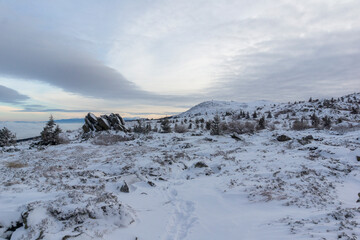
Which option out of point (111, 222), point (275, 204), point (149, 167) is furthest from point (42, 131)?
point (275, 204)

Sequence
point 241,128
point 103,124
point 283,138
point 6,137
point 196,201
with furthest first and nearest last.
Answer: point 103,124 → point 241,128 → point 6,137 → point 283,138 → point 196,201

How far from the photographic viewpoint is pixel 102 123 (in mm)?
29562

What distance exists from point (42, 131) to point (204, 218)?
24159mm

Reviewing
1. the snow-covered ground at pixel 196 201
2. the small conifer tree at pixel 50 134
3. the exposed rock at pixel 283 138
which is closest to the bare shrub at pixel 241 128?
the exposed rock at pixel 283 138

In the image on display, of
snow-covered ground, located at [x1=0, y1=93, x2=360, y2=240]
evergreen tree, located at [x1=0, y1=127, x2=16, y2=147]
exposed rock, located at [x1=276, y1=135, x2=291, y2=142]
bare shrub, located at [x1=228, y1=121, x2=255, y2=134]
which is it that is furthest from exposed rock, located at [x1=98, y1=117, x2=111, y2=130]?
exposed rock, located at [x1=276, y1=135, x2=291, y2=142]

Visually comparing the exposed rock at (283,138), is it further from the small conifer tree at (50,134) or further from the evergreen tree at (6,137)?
the evergreen tree at (6,137)

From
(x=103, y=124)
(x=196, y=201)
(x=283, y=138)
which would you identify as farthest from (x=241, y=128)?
(x=196, y=201)

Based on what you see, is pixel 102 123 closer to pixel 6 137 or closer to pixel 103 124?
pixel 103 124

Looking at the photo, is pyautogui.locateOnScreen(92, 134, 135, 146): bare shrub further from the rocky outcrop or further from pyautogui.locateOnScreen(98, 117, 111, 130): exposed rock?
the rocky outcrop

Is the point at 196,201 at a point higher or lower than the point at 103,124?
lower

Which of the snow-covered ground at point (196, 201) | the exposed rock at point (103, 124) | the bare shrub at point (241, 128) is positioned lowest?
the snow-covered ground at point (196, 201)

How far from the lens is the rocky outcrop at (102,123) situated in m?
29.5

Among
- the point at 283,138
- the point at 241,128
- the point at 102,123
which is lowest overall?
the point at 283,138

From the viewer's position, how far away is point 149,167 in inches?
430
